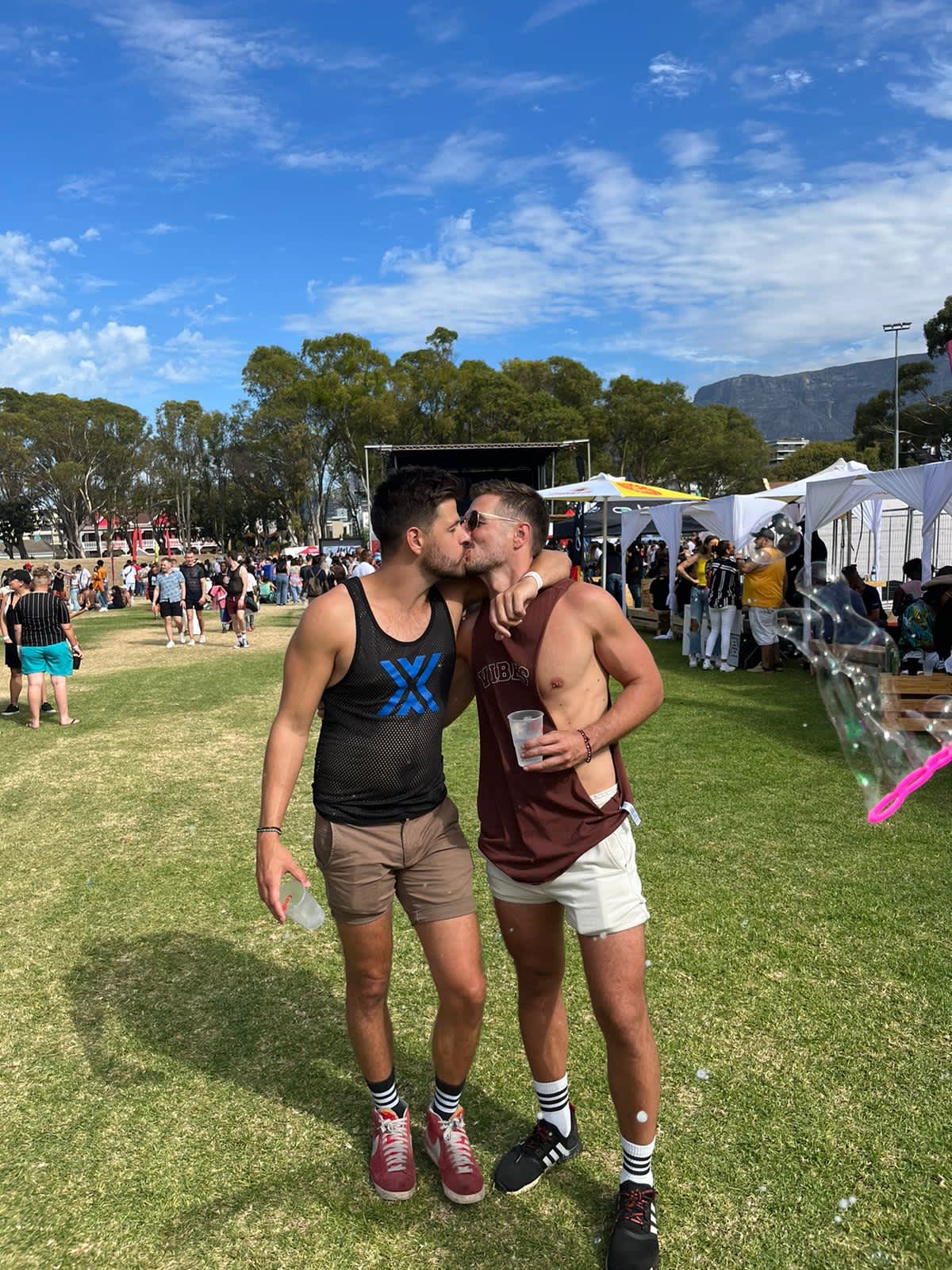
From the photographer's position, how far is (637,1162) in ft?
7.96

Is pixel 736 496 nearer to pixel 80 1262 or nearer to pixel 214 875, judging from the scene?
pixel 214 875

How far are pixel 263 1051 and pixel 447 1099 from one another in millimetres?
1084

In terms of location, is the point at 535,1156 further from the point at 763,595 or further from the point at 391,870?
the point at 763,595

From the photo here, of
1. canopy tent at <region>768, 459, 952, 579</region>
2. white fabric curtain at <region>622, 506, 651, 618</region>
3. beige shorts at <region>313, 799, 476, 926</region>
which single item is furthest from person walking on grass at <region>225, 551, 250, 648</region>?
beige shorts at <region>313, 799, 476, 926</region>

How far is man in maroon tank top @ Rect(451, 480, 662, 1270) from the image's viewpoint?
232 centimetres

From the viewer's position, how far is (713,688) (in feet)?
36.8

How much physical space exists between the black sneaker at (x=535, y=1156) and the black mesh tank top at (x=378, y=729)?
1.09m

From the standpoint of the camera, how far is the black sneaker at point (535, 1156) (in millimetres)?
2631

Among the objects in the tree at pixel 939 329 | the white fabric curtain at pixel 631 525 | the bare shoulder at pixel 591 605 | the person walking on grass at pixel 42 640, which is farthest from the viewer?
the tree at pixel 939 329

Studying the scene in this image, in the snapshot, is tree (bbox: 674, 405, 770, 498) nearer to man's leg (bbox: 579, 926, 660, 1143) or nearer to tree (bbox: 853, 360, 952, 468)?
tree (bbox: 853, 360, 952, 468)

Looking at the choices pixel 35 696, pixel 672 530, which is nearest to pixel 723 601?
pixel 672 530

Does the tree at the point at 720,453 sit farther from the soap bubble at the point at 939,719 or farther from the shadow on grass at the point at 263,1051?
the shadow on grass at the point at 263,1051

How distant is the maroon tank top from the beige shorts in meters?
0.16

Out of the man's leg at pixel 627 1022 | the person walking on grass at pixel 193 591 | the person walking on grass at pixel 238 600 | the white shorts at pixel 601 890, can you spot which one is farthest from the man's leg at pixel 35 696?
the man's leg at pixel 627 1022
